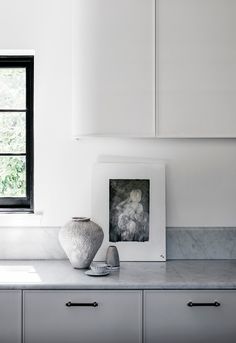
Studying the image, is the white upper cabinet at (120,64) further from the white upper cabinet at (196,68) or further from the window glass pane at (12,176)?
the window glass pane at (12,176)

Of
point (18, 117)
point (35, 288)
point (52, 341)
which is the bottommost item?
point (52, 341)

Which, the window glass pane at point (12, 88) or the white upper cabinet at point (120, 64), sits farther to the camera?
the window glass pane at point (12, 88)

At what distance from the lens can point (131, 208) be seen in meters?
2.83

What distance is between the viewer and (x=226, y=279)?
7.81 ft

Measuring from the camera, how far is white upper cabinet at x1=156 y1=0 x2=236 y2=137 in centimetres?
255

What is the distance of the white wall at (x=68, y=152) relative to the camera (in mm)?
2844

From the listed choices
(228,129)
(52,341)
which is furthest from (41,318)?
(228,129)

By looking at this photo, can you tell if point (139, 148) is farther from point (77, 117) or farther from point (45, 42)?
point (45, 42)

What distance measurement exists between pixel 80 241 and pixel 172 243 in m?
0.58

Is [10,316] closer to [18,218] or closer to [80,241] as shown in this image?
[80,241]

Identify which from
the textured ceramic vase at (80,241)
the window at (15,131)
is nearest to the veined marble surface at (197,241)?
the textured ceramic vase at (80,241)

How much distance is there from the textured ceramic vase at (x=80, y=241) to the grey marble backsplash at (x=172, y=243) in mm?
244

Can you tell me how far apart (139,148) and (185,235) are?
56cm

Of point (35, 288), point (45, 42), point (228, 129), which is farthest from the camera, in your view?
point (45, 42)
